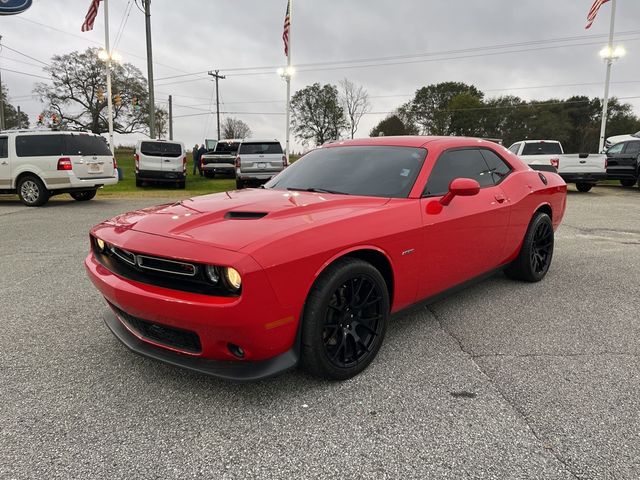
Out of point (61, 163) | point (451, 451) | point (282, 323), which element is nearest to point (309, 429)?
point (282, 323)

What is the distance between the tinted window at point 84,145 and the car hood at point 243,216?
9.30 meters

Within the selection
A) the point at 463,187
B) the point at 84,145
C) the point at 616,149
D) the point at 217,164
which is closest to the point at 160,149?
the point at 84,145

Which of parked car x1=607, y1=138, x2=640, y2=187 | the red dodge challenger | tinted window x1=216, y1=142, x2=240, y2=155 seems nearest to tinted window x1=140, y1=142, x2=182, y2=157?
tinted window x1=216, y1=142, x2=240, y2=155

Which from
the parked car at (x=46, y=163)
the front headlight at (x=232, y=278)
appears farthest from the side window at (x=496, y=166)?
the parked car at (x=46, y=163)

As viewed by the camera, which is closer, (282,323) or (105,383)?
A: (282,323)

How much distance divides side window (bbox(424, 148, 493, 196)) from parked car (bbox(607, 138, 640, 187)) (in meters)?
16.0

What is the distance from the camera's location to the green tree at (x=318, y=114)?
5931cm

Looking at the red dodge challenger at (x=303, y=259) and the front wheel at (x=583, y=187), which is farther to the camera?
the front wheel at (x=583, y=187)

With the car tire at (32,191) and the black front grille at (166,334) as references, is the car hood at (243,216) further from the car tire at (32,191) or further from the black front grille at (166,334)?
the car tire at (32,191)

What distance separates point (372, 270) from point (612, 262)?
4.30m

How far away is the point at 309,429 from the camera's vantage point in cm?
215

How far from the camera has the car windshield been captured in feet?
10.4

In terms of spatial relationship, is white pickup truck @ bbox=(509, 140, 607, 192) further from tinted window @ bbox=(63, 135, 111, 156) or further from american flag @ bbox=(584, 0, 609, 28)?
tinted window @ bbox=(63, 135, 111, 156)

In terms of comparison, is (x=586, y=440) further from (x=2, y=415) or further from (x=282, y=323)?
(x=2, y=415)
